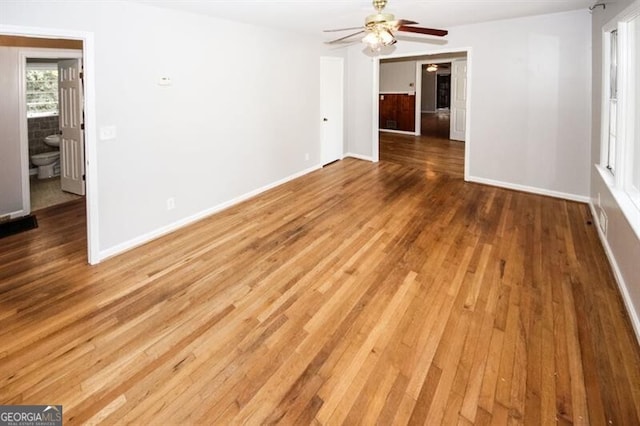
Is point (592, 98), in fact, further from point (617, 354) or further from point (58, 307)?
point (58, 307)

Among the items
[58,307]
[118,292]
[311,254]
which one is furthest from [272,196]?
[58,307]

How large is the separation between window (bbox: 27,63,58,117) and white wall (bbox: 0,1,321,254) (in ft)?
14.5

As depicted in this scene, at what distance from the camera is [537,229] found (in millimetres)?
4168

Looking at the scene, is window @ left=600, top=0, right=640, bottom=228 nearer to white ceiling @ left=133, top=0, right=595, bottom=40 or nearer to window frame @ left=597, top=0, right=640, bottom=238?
window frame @ left=597, top=0, right=640, bottom=238

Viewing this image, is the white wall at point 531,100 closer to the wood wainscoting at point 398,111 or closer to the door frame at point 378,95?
the door frame at point 378,95

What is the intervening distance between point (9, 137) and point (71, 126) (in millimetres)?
1078

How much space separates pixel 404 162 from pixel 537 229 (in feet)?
12.5

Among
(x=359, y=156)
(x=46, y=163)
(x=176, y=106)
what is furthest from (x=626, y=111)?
(x=46, y=163)

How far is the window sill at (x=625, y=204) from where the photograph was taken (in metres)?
2.54

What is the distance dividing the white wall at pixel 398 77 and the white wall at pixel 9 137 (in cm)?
964

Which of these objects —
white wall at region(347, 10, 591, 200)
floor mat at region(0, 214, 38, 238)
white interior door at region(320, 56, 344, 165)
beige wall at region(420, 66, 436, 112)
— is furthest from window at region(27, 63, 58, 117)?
beige wall at region(420, 66, 436, 112)

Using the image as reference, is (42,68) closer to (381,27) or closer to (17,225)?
(17,225)

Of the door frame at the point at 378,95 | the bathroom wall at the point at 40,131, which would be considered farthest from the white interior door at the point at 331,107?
the bathroom wall at the point at 40,131

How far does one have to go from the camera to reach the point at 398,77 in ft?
38.6
